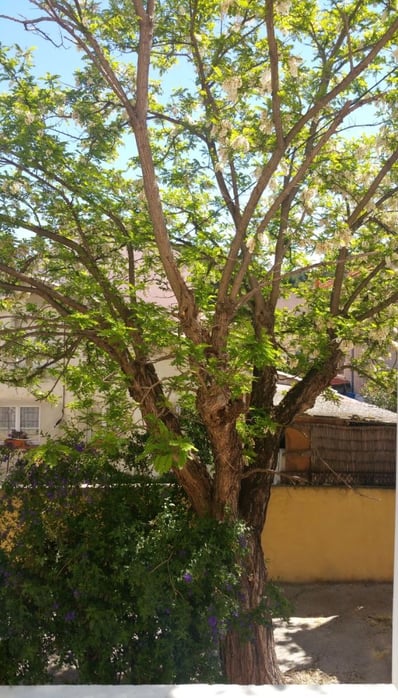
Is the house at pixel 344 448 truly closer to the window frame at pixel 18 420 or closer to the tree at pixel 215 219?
the tree at pixel 215 219

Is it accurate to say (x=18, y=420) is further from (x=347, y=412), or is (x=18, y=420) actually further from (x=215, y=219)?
(x=215, y=219)

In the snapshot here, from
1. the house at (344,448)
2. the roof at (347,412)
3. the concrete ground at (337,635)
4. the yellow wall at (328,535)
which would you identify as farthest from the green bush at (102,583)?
the roof at (347,412)

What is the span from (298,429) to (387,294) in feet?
10.2

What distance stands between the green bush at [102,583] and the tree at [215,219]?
0.55 metres

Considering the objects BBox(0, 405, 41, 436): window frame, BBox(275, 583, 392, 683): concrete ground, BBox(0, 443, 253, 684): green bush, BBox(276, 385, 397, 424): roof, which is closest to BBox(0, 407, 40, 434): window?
BBox(0, 405, 41, 436): window frame

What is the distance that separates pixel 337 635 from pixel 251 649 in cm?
220

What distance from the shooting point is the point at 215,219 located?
6934 millimetres

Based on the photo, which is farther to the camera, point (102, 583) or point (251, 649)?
point (251, 649)

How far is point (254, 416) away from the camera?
6.03 metres

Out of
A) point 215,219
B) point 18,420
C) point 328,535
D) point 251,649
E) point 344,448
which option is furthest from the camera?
point 18,420

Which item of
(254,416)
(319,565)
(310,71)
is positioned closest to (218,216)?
(310,71)

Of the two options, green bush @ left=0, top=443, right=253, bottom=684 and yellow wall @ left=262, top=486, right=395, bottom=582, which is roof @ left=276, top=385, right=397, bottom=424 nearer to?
yellow wall @ left=262, top=486, right=395, bottom=582

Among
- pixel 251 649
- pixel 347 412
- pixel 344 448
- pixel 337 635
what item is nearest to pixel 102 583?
pixel 251 649

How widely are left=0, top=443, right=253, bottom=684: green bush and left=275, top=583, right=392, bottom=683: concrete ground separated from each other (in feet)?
4.37
